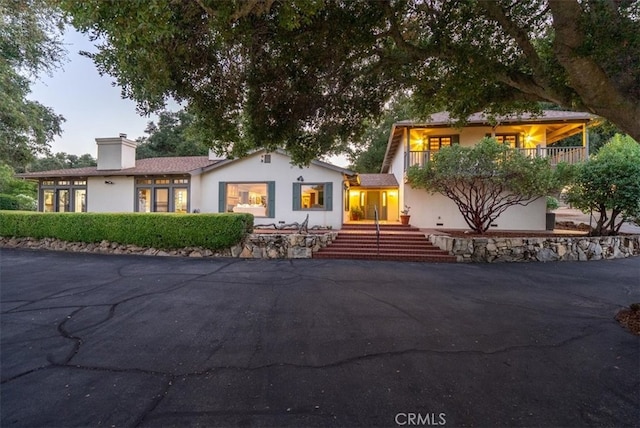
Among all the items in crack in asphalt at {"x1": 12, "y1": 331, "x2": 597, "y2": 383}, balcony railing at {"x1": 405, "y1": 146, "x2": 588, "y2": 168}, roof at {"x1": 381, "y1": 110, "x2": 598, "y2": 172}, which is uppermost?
roof at {"x1": 381, "y1": 110, "x2": 598, "y2": 172}

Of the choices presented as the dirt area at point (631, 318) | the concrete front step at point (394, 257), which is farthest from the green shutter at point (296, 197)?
the dirt area at point (631, 318)

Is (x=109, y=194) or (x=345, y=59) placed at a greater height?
(x=345, y=59)

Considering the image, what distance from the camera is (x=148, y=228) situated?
425 inches

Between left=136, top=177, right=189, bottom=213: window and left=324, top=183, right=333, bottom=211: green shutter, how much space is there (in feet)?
23.4

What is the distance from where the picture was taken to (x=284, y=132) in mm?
6273

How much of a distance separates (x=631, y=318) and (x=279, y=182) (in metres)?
12.3

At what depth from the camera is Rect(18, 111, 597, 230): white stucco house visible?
45.4 ft

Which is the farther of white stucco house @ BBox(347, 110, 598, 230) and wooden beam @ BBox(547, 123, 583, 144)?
wooden beam @ BBox(547, 123, 583, 144)

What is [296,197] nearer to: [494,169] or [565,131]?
[494,169]

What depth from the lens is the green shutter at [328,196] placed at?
1379 cm

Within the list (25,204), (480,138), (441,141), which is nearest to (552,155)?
(480,138)

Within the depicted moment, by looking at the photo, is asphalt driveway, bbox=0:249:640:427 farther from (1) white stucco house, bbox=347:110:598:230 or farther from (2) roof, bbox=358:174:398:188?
(2) roof, bbox=358:174:398:188

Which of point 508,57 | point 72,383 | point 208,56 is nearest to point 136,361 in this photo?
point 72,383

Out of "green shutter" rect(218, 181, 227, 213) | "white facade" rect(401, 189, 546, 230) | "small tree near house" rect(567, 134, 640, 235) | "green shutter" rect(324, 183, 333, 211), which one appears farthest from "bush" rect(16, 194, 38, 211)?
"small tree near house" rect(567, 134, 640, 235)
